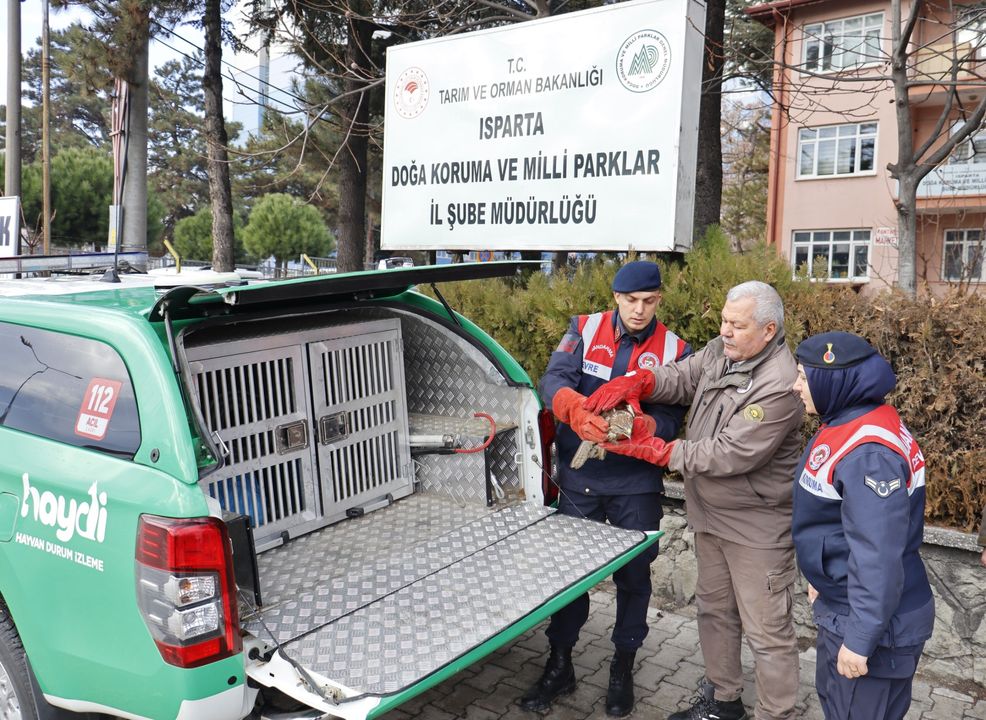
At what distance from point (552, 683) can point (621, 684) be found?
12.7 inches

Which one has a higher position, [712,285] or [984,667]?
[712,285]

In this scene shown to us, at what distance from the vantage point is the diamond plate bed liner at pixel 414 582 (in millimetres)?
2531

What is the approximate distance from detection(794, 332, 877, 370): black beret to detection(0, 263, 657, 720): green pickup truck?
122cm

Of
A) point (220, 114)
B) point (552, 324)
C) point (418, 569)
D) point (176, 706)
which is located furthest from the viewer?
point (220, 114)

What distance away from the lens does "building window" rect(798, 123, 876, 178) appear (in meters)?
24.7

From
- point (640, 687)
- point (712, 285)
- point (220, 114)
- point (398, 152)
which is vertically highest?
point (220, 114)

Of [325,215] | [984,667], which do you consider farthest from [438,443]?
[325,215]

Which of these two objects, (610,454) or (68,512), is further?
(610,454)

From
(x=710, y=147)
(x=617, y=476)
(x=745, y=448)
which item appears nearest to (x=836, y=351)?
(x=745, y=448)

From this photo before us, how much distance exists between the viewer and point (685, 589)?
4.78 metres

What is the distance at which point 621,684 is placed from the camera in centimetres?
369

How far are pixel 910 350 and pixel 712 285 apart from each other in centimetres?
111

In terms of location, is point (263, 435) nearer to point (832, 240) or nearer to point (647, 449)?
point (647, 449)

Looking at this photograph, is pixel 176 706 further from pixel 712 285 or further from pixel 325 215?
pixel 325 215
